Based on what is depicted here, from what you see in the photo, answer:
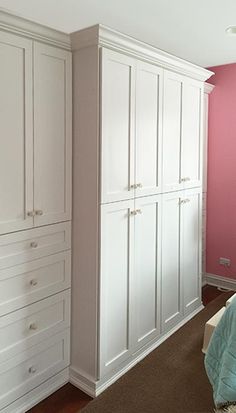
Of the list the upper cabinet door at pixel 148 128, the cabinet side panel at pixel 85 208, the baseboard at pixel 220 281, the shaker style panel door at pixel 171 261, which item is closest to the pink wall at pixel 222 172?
the baseboard at pixel 220 281

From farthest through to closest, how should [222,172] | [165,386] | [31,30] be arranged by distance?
[222,172] → [165,386] → [31,30]

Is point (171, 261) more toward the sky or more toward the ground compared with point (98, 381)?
more toward the sky

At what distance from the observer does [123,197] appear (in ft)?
7.55

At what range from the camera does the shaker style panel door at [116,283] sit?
2193mm

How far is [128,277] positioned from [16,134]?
1.16 meters

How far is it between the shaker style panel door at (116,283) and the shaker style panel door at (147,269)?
0.09 metres

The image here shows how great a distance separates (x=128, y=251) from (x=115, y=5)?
1.57 meters

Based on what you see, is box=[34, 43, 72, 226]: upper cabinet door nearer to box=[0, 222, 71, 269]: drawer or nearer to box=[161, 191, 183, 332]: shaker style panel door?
box=[0, 222, 71, 269]: drawer

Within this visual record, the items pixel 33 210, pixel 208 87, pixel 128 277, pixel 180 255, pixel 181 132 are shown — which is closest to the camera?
pixel 33 210

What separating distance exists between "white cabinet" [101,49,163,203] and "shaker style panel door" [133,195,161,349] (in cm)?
13

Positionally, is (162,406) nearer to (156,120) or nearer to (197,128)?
(156,120)

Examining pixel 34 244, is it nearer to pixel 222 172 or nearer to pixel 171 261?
pixel 171 261

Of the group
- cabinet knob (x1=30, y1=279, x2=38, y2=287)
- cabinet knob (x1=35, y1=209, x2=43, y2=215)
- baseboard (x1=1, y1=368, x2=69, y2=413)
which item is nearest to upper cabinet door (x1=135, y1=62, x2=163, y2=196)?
cabinet knob (x1=35, y1=209, x2=43, y2=215)

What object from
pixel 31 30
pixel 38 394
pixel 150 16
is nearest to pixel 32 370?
pixel 38 394
